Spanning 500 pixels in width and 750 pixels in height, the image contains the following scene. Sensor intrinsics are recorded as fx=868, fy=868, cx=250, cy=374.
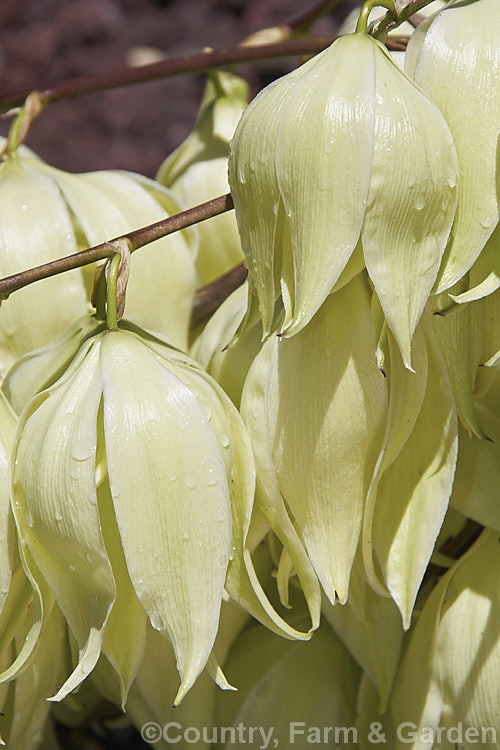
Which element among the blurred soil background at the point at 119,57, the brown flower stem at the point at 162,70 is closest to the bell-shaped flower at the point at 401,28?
the brown flower stem at the point at 162,70

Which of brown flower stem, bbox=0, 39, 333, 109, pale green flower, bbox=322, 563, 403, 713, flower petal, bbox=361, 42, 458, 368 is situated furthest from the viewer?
brown flower stem, bbox=0, 39, 333, 109

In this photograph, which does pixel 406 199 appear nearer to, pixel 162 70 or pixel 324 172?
pixel 324 172

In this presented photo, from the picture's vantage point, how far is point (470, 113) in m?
0.31

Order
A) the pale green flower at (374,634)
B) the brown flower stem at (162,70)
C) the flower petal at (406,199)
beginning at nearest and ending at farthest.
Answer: the flower petal at (406,199) < the pale green flower at (374,634) < the brown flower stem at (162,70)

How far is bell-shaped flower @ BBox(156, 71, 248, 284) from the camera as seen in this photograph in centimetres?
50

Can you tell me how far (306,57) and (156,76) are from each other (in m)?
0.09

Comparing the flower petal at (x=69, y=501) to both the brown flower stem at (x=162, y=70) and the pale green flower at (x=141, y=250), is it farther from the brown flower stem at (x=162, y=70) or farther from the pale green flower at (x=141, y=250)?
the brown flower stem at (x=162, y=70)

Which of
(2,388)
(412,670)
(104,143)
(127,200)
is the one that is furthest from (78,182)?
(104,143)

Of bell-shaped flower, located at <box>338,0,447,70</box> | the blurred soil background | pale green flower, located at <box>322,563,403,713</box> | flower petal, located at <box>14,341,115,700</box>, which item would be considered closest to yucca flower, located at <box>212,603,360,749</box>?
pale green flower, located at <box>322,563,403,713</box>

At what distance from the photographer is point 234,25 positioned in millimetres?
958

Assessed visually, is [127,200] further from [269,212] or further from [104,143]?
[104,143]

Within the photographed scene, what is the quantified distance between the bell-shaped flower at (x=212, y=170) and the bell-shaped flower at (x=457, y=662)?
217 millimetres

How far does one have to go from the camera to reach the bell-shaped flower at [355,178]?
0.29 meters

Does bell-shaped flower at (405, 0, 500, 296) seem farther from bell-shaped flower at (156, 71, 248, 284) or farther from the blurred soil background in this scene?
the blurred soil background
